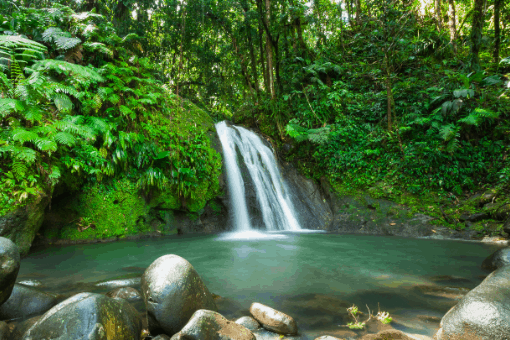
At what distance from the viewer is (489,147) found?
27.9 feet

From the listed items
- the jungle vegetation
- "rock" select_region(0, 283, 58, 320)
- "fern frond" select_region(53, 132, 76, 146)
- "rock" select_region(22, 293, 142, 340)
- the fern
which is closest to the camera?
"rock" select_region(22, 293, 142, 340)

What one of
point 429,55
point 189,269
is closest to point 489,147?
point 429,55

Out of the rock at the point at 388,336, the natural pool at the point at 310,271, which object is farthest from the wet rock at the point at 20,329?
the rock at the point at 388,336

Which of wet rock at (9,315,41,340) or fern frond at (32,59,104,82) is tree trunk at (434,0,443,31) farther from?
wet rock at (9,315,41,340)

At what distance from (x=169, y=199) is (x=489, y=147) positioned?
34.8 ft

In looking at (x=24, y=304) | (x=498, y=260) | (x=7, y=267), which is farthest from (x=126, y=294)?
(x=498, y=260)

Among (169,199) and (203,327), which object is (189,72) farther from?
(203,327)

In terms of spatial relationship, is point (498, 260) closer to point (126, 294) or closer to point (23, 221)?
point (126, 294)

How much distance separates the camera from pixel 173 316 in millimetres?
2553

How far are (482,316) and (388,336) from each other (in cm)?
83

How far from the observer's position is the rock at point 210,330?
2.18 metres

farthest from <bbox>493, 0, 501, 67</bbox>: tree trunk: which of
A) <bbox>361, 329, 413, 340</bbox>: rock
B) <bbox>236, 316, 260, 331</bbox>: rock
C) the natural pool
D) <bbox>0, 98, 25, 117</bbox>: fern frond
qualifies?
<bbox>0, 98, 25, 117</bbox>: fern frond

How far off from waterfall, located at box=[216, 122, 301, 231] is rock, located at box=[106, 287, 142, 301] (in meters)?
5.55

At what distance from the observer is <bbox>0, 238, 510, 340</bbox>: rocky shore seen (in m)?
2.02
